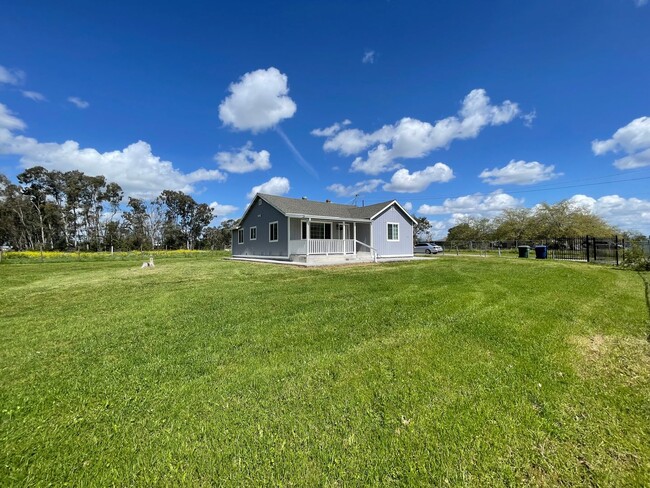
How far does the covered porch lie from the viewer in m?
16.9

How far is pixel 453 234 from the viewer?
170ft

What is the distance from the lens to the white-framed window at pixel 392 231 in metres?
20.8

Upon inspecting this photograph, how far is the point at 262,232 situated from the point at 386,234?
8854mm

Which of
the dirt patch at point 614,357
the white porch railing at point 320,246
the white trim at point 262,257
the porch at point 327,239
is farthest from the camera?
the white trim at point 262,257

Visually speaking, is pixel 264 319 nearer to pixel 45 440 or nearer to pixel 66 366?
pixel 66 366

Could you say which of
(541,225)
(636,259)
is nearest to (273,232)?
(636,259)

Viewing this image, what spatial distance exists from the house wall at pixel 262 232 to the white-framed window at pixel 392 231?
25.2 ft

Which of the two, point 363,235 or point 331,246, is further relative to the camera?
point 363,235

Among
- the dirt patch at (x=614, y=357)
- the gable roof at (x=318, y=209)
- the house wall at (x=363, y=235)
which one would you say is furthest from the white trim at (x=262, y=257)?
the dirt patch at (x=614, y=357)

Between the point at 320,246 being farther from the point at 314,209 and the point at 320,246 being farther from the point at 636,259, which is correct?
the point at 636,259

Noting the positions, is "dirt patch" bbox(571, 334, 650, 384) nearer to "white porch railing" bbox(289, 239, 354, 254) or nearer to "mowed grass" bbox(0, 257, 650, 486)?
"mowed grass" bbox(0, 257, 650, 486)

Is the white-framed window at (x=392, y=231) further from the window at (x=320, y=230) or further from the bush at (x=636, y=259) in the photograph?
the bush at (x=636, y=259)

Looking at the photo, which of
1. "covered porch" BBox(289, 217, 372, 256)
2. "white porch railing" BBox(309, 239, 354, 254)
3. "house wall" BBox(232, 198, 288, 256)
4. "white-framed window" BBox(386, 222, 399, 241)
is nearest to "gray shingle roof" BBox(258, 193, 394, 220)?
"house wall" BBox(232, 198, 288, 256)

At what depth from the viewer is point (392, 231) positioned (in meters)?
21.1
